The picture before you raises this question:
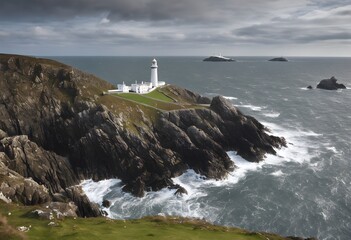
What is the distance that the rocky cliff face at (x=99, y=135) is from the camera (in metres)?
70.7

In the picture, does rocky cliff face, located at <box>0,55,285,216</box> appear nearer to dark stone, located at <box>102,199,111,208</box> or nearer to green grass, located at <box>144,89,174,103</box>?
dark stone, located at <box>102,199,111,208</box>

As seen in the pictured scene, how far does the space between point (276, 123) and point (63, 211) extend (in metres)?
92.2

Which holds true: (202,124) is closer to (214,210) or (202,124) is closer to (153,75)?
(214,210)

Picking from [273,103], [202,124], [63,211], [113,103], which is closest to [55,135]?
[113,103]

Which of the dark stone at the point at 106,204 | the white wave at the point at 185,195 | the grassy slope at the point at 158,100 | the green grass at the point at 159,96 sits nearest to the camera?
the white wave at the point at 185,195

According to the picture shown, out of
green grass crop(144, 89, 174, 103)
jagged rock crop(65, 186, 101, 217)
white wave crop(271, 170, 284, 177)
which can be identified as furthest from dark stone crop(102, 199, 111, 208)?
green grass crop(144, 89, 174, 103)

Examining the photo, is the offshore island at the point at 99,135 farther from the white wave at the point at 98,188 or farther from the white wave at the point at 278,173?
the white wave at the point at 278,173

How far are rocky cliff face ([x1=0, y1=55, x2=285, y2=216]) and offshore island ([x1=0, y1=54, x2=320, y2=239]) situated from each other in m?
0.21

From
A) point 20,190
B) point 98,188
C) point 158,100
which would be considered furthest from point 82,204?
point 158,100

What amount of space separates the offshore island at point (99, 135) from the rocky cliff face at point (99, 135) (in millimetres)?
213

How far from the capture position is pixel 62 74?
95.7 meters

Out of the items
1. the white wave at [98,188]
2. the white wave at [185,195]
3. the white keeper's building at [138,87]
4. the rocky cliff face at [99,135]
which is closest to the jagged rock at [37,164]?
the rocky cliff face at [99,135]

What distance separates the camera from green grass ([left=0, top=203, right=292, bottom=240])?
33.9 metres

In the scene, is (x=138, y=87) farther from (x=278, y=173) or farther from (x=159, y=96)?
(x=278, y=173)
